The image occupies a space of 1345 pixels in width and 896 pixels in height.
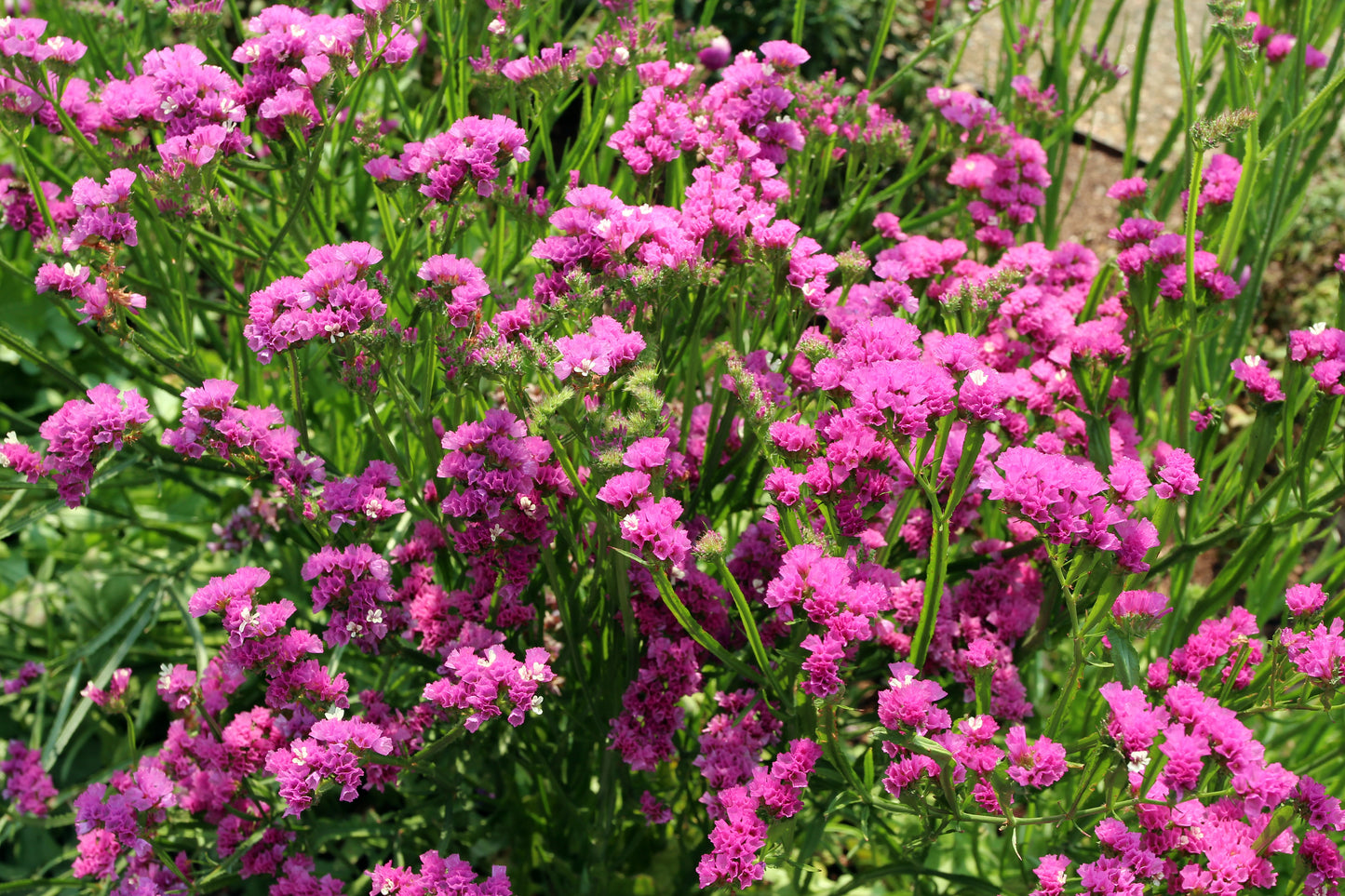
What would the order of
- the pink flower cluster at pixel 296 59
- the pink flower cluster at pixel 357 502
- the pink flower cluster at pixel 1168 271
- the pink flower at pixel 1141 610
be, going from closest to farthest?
1. the pink flower at pixel 1141 610
2. the pink flower cluster at pixel 357 502
3. the pink flower cluster at pixel 296 59
4. the pink flower cluster at pixel 1168 271

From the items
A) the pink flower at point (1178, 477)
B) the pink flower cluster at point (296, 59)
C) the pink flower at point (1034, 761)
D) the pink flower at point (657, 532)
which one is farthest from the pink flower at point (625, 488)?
the pink flower cluster at point (296, 59)

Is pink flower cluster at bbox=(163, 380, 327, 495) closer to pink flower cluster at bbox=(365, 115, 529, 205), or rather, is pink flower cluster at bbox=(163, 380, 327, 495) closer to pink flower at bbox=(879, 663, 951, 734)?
pink flower cluster at bbox=(365, 115, 529, 205)

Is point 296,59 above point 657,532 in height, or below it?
above

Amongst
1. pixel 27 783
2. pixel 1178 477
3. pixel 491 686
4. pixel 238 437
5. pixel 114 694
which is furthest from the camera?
pixel 27 783

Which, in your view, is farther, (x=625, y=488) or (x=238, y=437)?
(x=238, y=437)

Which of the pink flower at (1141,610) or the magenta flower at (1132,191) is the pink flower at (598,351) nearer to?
the pink flower at (1141,610)

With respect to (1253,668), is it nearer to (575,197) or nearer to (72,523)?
(575,197)

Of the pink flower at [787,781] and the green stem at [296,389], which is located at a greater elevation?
the green stem at [296,389]

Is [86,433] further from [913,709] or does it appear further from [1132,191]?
[1132,191]

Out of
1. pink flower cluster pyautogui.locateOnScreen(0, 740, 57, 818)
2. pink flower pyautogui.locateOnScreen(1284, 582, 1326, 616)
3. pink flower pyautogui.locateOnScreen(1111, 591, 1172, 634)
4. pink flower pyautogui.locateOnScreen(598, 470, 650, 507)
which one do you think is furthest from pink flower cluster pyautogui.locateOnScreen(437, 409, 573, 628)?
pink flower pyautogui.locateOnScreen(1284, 582, 1326, 616)

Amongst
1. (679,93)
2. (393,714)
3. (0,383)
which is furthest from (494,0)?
(0,383)

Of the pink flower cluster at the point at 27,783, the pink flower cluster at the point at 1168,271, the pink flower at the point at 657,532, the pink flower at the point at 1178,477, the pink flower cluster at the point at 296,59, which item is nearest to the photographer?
the pink flower at the point at 657,532

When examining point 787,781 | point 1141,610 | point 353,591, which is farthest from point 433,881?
point 1141,610

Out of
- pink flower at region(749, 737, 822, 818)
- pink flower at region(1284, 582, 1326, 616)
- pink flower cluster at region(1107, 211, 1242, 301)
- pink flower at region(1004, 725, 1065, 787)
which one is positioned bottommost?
pink flower at region(749, 737, 822, 818)
